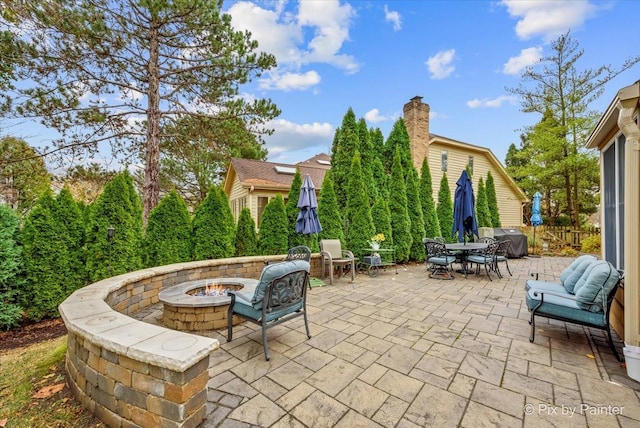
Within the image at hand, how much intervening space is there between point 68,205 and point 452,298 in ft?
22.4

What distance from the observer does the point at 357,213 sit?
7906 mm

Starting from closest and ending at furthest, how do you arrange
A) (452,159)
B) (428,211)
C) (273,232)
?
1. (273,232)
2. (428,211)
3. (452,159)

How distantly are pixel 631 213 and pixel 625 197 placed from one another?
17cm

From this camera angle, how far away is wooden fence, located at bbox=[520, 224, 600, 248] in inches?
461

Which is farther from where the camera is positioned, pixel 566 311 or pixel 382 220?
pixel 382 220

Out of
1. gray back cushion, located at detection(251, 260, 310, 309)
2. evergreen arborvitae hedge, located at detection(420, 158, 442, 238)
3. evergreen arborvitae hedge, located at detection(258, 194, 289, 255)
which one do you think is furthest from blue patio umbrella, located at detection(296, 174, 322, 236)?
evergreen arborvitae hedge, located at detection(420, 158, 442, 238)

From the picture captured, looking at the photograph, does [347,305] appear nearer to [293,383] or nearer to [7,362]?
[293,383]

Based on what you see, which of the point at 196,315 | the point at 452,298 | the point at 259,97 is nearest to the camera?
the point at 196,315

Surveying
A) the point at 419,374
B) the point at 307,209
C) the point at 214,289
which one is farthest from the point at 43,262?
the point at 419,374

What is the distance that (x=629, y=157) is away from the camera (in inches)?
98.9

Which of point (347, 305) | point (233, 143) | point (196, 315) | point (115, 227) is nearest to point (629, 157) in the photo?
point (347, 305)

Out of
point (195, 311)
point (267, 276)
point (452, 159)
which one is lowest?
point (195, 311)

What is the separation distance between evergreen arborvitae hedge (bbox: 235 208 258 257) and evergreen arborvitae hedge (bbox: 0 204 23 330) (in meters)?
3.72

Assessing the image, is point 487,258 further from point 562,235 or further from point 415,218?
point 562,235
